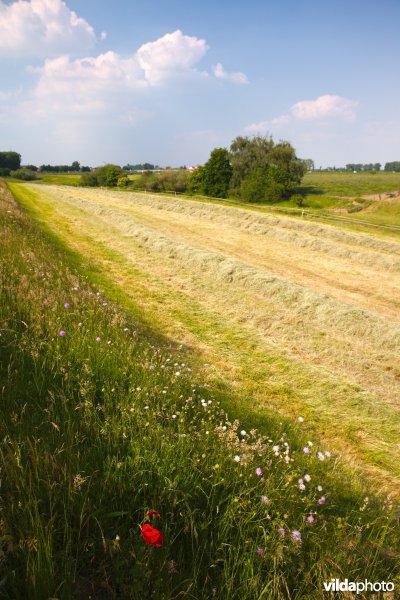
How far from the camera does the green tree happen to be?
5728 cm

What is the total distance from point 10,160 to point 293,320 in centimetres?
14610

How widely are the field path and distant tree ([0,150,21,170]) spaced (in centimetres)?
12851

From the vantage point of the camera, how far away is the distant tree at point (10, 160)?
120000mm

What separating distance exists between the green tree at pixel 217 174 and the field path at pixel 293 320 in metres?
42.7

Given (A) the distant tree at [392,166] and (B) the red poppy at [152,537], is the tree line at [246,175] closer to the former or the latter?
(B) the red poppy at [152,537]

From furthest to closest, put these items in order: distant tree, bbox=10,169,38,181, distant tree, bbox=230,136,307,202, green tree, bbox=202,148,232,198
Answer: distant tree, bbox=10,169,38,181 → green tree, bbox=202,148,232,198 → distant tree, bbox=230,136,307,202

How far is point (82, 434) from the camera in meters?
2.71

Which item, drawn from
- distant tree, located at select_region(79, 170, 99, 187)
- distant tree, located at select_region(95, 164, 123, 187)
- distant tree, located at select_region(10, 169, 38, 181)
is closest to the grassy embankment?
distant tree, located at select_region(95, 164, 123, 187)

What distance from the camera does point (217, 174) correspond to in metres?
57.5

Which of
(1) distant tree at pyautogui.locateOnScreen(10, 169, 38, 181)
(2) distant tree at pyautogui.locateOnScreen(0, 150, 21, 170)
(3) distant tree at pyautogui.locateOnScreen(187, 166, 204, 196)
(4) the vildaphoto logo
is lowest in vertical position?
(4) the vildaphoto logo

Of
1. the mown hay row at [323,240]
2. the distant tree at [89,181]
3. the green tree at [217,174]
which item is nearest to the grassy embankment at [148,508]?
the mown hay row at [323,240]

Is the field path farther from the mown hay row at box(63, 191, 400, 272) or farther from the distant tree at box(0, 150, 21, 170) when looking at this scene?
the distant tree at box(0, 150, 21, 170)

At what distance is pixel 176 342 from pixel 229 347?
1.08 m

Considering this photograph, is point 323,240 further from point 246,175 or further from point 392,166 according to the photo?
point 392,166
